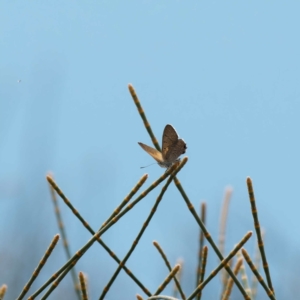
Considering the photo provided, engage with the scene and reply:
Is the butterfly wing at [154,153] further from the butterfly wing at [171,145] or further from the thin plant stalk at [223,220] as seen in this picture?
the thin plant stalk at [223,220]

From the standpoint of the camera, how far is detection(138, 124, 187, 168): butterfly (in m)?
1.74

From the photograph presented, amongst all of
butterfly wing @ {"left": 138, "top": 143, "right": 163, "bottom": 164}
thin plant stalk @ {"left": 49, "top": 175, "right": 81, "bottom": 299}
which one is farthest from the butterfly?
thin plant stalk @ {"left": 49, "top": 175, "right": 81, "bottom": 299}

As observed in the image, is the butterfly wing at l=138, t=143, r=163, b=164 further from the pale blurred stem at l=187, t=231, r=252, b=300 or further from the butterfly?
the pale blurred stem at l=187, t=231, r=252, b=300

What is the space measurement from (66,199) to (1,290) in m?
0.22

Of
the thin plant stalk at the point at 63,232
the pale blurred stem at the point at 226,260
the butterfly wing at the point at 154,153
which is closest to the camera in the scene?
the pale blurred stem at the point at 226,260

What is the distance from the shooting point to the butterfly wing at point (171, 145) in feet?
5.71

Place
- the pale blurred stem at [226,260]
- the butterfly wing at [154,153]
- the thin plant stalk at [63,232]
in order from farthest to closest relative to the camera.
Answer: the thin plant stalk at [63,232], the butterfly wing at [154,153], the pale blurred stem at [226,260]

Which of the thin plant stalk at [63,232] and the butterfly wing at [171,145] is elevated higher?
the butterfly wing at [171,145]

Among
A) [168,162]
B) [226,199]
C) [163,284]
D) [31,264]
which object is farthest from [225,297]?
[31,264]

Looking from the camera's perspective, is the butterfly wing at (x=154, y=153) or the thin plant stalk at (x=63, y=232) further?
the thin plant stalk at (x=63, y=232)

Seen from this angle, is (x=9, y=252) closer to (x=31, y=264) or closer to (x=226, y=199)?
(x=31, y=264)

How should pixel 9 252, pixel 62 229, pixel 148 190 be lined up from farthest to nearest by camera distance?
pixel 9 252 < pixel 62 229 < pixel 148 190

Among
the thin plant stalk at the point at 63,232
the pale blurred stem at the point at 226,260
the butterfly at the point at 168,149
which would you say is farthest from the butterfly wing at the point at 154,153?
the pale blurred stem at the point at 226,260

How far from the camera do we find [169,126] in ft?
5.81
